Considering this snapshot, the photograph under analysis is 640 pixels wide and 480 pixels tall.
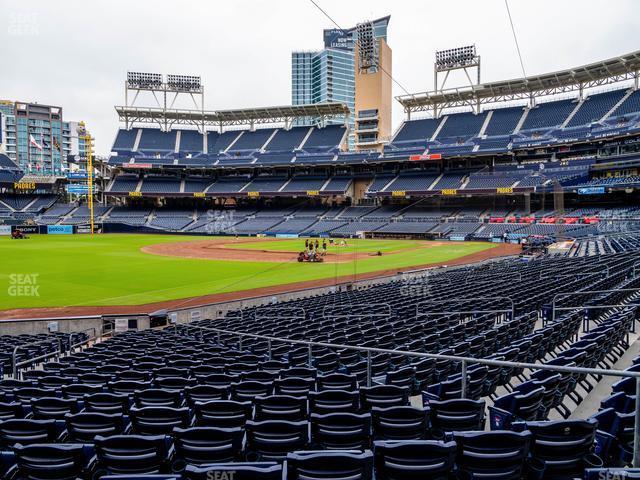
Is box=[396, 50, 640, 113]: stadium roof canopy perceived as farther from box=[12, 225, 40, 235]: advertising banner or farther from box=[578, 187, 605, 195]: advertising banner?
box=[12, 225, 40, 235]: advertising banner

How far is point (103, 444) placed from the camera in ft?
13.8

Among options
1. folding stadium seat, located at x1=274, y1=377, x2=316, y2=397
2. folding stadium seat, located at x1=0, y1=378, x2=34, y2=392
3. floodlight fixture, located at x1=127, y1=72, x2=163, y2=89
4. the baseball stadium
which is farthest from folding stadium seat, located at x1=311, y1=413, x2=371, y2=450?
floodlight fixture, located at x1=127, y1=72, x2=163, y2=89

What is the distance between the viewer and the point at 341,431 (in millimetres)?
4664

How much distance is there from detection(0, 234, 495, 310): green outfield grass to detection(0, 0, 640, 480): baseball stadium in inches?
11.2

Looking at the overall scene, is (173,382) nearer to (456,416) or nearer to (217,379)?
(217,379)

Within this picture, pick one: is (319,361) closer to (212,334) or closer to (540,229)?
(212,334)

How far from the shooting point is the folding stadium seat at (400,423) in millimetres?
4777

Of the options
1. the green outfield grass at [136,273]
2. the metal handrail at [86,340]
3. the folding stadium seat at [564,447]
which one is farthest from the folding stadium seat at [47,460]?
the green outfield grass at [136,273]

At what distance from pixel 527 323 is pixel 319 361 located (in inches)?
219

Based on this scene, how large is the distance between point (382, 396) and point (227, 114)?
91.5 m

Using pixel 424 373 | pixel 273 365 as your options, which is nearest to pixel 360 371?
pixel 424 373

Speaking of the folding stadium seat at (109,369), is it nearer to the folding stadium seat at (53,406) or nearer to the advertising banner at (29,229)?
the folding stadium seat at (53,406)

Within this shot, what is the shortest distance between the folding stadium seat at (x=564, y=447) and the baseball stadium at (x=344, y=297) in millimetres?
19

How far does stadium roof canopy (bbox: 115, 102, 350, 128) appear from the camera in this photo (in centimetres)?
8775
